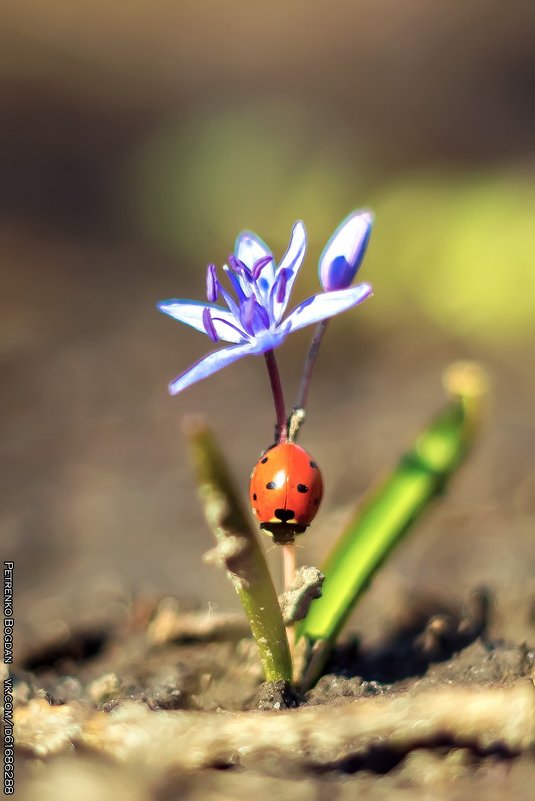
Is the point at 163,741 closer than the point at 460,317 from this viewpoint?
Yes

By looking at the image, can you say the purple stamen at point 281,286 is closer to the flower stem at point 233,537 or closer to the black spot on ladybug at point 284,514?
the flower stem at point 233,537

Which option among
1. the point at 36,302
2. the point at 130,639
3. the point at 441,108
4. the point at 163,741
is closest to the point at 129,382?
the point at 36,302

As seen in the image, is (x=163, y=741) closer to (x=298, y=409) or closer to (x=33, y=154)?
(x=298, y=409)

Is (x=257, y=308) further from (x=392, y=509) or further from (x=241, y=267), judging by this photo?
(x=392, y=509)

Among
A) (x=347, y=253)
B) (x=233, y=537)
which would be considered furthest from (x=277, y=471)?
(x=347, y=253)

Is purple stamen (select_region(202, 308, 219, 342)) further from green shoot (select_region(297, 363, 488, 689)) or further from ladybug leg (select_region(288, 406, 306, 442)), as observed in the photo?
green shoot (select_region(297, 363, 488, 689))

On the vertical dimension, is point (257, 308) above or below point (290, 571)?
above

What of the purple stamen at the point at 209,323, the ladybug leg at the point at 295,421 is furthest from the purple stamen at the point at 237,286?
the ladybug leg at the point at 295,421
